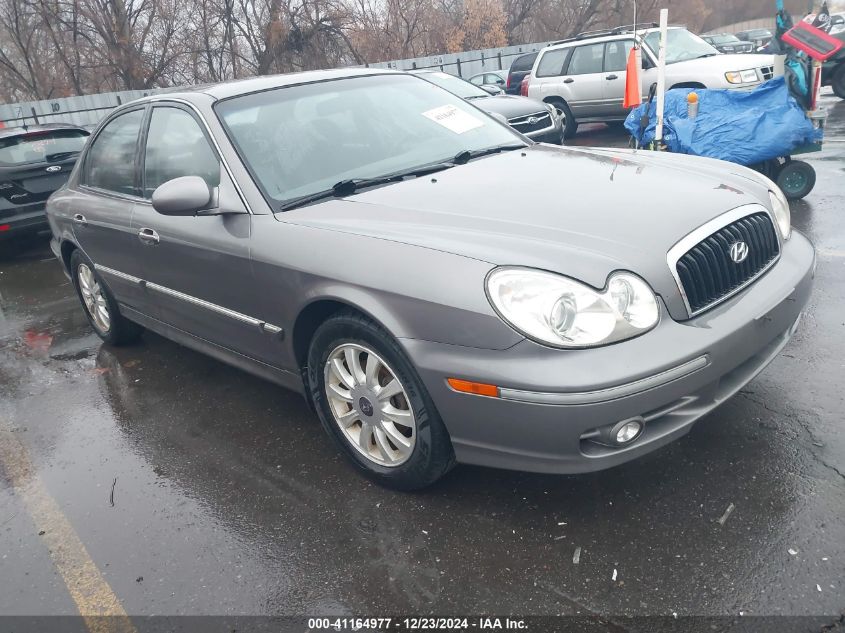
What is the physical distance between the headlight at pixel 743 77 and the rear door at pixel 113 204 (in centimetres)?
846

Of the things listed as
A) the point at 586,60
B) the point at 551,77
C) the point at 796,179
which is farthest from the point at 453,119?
the point at 551,77

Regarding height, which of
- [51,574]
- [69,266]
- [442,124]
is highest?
[442,124]

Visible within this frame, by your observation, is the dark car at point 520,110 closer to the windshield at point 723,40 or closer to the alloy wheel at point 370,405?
the alloy wheel at point 370,405

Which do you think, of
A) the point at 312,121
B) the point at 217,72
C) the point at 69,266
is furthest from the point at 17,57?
the point at 312,121

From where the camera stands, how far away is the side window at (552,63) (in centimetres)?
1211

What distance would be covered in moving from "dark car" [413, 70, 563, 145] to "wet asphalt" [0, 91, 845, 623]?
564 cm

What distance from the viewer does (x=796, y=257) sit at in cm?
299

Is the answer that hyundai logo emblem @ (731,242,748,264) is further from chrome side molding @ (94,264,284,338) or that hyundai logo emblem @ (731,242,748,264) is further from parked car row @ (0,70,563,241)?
parked car row @ (0,70,563,241)

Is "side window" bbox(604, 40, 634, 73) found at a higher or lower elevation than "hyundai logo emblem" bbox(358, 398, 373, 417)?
higher

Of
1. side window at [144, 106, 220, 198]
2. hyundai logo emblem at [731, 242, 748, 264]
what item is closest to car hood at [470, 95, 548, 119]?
side window at [144, 106, 220, 198]

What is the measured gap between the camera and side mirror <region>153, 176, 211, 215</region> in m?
3.08

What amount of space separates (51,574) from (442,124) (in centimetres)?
278

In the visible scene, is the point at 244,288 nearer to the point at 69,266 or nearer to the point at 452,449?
the point at 452,449

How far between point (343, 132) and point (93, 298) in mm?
2636
